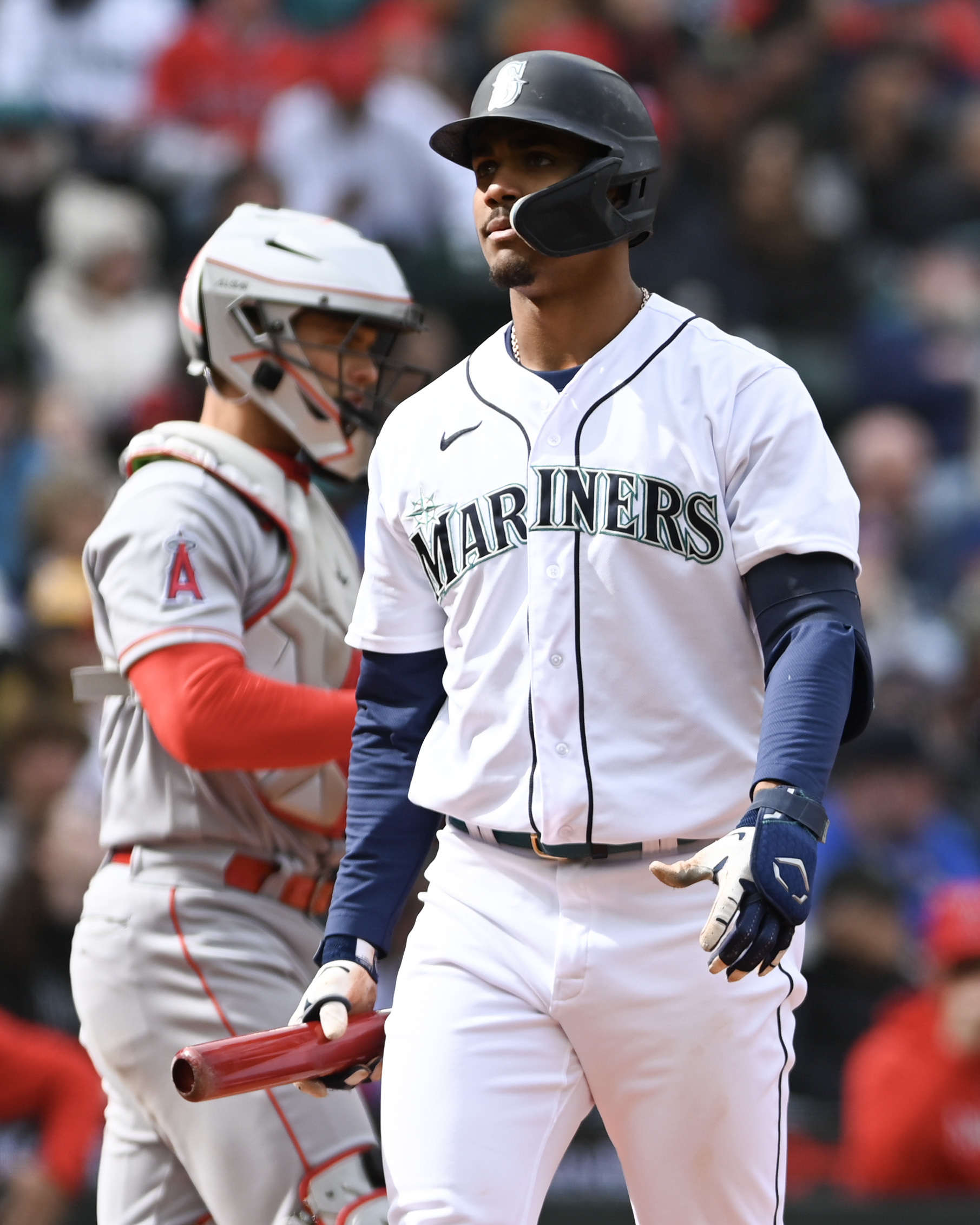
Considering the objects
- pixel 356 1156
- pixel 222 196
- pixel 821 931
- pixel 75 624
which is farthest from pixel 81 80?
pixel 356 1156

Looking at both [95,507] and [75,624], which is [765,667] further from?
[95,507]

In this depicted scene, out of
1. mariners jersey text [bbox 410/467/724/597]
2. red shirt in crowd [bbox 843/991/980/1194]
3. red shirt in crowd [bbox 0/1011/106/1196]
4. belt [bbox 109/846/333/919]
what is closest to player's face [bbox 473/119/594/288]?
mariners jersey text [bbox 410/467/724/597]

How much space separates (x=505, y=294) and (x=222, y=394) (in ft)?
17.5

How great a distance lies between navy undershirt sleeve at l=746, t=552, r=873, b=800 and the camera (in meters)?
2.44

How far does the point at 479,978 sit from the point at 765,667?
1.98 feet

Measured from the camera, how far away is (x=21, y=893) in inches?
Answer: 229

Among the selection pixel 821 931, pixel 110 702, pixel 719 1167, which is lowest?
pixel 821 931

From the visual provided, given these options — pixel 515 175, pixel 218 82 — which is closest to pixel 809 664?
pixel 515 175

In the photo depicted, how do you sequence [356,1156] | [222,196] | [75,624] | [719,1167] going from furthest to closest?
[222,196] → [75,624] → [356,1156] → [719,1167]

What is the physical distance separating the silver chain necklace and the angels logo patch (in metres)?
0.74

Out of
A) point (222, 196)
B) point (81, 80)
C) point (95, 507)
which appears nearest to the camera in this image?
point (95, 507)

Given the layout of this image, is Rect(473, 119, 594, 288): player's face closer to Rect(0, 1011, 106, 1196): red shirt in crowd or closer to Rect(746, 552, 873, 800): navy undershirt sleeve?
Rect(746, 552, 873, 800): navy undershirt sleeve

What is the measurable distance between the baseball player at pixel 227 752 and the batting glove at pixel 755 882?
42.2 inches

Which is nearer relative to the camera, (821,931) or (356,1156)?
(356,1156)
